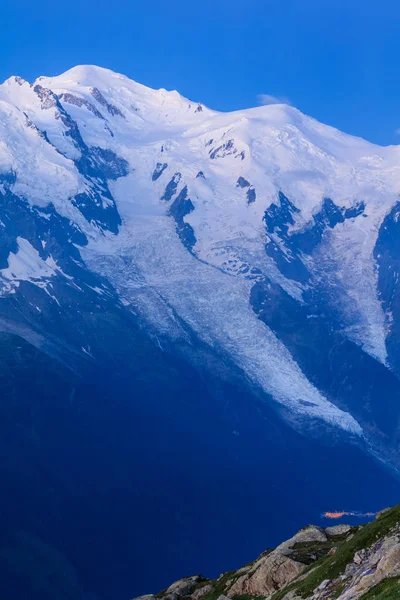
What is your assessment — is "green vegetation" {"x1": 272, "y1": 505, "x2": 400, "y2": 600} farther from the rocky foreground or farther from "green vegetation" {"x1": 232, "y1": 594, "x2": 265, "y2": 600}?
"green vegetation" {"x1": 232, "y1": 594, "x2": 265, "y2": 600}

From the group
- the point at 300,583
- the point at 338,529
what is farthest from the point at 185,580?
the point at 300,583

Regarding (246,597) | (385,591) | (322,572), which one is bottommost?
(385,591)

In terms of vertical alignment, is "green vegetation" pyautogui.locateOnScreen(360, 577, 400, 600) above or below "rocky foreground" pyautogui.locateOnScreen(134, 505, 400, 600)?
below

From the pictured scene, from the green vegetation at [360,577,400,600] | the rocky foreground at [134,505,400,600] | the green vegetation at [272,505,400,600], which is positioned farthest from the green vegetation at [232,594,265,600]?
the green vegetation at [360,577,400,600]

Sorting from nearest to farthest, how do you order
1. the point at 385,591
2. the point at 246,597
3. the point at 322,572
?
the point at 385,591, the point at 322,572, the point at 246,597

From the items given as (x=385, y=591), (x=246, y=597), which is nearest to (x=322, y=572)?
(x=246, y=597)

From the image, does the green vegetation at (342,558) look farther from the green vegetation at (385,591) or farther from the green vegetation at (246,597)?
the green vegetation at (385,591)

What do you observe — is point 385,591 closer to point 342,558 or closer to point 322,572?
point 342,558
